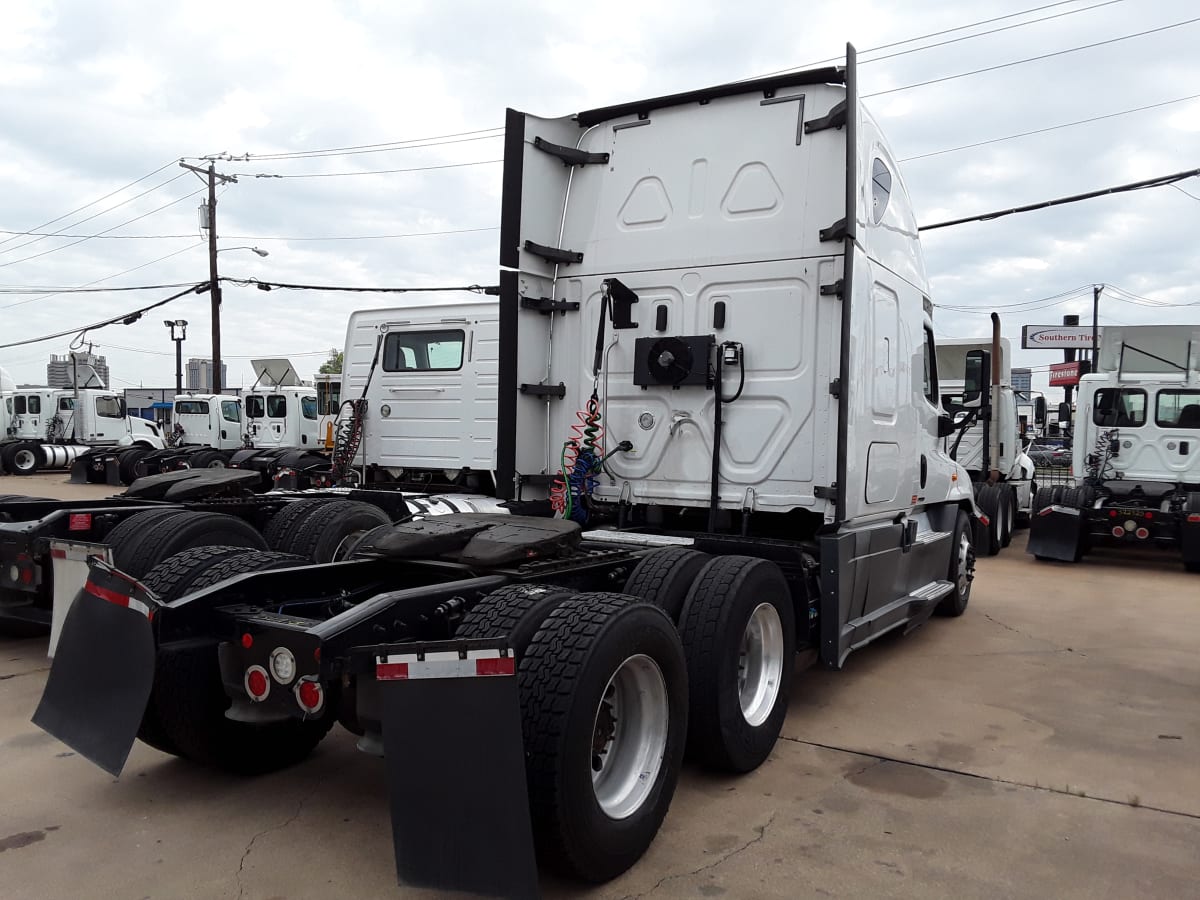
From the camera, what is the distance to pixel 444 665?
2.78 m

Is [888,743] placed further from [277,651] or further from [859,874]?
[277,651]

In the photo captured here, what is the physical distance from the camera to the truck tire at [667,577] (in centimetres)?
422

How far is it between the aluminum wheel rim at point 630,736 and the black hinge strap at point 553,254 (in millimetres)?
3267

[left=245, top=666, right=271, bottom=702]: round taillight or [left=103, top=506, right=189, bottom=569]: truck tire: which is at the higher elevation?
[left=103, top=506, right=189, bottom=569]: truck tire

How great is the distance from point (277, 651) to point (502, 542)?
108 cm

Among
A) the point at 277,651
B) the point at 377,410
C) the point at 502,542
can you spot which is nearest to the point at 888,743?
the point at 502,542

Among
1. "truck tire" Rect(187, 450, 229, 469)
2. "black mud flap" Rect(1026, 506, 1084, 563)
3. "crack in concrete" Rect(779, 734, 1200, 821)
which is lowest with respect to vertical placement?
"crack in concrete" Rect(779, 734, 1200, 821)

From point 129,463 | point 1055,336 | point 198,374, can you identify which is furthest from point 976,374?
point 198,374

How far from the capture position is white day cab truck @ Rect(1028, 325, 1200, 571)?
38.9 feet

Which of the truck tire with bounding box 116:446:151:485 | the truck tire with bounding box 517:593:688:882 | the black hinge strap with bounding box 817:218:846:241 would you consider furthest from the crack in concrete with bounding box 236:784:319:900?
the truck tire with bounding box 116:446:151:485

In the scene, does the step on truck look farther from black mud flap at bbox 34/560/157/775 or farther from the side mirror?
the side mirror

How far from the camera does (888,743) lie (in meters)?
4.83

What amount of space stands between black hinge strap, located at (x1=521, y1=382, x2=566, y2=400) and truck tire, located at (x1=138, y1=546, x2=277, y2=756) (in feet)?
7.95

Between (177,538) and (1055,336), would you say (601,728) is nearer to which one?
(177,538)
